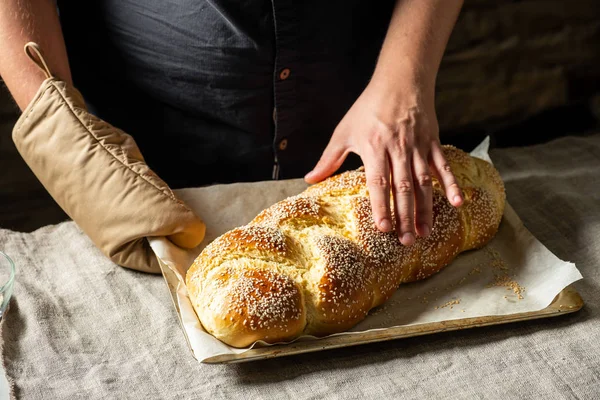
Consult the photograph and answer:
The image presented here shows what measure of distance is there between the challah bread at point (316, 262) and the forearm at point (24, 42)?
0.54 m

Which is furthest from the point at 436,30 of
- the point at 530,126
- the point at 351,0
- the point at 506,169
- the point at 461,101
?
the point at 530,126

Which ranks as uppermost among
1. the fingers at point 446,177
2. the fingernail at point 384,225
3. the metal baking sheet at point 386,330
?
the fingers at point 446,177

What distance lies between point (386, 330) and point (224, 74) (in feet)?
2.43

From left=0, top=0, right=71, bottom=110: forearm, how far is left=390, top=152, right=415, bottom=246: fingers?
2.42 ft

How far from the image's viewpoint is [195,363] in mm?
1104

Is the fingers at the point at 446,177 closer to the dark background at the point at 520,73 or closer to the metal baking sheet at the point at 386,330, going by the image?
the metal baking sheet at the point at 386,330

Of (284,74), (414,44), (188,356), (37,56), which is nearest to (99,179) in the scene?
(37,56)

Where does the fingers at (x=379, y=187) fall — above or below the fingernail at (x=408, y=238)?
above

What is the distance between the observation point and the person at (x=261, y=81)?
1.38m

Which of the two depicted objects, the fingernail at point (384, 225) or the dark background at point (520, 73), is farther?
the dark background at point (520, 73)

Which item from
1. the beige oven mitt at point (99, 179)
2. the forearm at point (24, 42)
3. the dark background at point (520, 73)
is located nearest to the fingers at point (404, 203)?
the beige oven mitt at point (99, 179)

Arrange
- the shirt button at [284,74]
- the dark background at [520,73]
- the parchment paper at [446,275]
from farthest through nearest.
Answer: the dark background at [520,73] < the shirt button at [284,74] < the parchment paper at [446,275]

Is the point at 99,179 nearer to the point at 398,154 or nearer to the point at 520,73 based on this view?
the point at 398,154

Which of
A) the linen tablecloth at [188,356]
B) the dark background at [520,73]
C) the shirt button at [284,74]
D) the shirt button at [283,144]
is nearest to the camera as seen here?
the linen tablecloth at [188,356]
